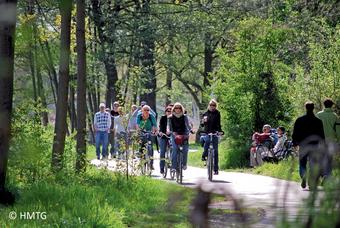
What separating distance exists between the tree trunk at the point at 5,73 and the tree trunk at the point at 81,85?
3845 mm

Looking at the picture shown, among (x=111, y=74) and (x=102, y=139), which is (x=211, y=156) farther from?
(x=111, y=74)

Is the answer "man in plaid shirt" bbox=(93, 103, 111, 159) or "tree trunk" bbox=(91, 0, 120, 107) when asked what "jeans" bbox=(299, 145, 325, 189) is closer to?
"man in plaid shirt" bbox=(93, 103, 111, 159)

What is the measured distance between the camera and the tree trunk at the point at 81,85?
14.2 metres

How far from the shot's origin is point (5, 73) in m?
10.1

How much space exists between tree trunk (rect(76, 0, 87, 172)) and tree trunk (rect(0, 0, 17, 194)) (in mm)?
3845

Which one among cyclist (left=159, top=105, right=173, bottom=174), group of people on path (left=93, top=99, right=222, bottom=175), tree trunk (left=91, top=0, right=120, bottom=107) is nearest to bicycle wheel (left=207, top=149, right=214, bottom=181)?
group of people on path (left=93, top=99, right=222, bottom=175)

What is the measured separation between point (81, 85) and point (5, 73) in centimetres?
468

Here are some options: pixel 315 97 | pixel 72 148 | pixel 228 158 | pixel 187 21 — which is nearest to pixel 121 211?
pixel 72 148

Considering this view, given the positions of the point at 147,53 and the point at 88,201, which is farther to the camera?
the point at 147,53

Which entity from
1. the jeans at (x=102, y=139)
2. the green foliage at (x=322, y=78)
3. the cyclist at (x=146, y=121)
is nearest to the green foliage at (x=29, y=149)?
the cyclist at (x=146, y=121)

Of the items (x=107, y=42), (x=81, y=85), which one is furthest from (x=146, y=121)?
(x=107, y=42)

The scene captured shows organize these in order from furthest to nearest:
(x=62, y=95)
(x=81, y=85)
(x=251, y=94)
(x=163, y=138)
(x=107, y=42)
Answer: (x=107, y=42), (x=251, y=94), (x=163, y=138), (x=81, y=85), (x=62, y=95)

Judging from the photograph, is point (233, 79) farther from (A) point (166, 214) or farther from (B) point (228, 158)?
(A) point (166, 214)

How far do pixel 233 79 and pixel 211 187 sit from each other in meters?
24.6
